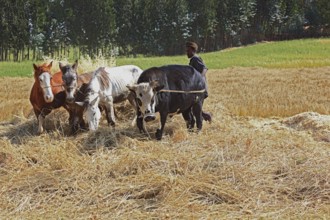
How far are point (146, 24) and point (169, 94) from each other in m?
Answer: 56.5

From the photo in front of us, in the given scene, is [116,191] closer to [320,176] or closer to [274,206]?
[274,206]

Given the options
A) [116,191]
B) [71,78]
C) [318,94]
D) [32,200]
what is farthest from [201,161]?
[318,94]

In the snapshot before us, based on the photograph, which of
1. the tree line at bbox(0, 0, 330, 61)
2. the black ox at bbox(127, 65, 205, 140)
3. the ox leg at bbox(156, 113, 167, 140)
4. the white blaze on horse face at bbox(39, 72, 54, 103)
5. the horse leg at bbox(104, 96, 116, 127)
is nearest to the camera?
the black ox at bbox(127, 65, 205, 140)

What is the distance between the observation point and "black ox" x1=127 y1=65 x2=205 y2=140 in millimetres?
7344

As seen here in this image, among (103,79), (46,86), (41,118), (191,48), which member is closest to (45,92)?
(46,86)

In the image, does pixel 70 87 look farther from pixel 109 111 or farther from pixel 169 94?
pixel 169 94

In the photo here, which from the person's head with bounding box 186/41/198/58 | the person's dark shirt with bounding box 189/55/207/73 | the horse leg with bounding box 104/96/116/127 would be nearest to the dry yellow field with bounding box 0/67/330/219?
the horse leg with bounding box 104/96/116/127

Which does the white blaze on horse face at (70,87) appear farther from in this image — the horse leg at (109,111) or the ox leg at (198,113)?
the ox leg at (198,113)

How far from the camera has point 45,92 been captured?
805 centimetres

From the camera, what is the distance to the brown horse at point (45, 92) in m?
8.05

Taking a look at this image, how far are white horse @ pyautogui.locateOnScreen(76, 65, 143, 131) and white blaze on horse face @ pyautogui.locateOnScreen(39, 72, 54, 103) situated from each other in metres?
0.55

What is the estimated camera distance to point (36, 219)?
16.6 ft

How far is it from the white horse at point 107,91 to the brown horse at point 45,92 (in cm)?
65

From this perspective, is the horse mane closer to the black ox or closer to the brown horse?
the brown horse
